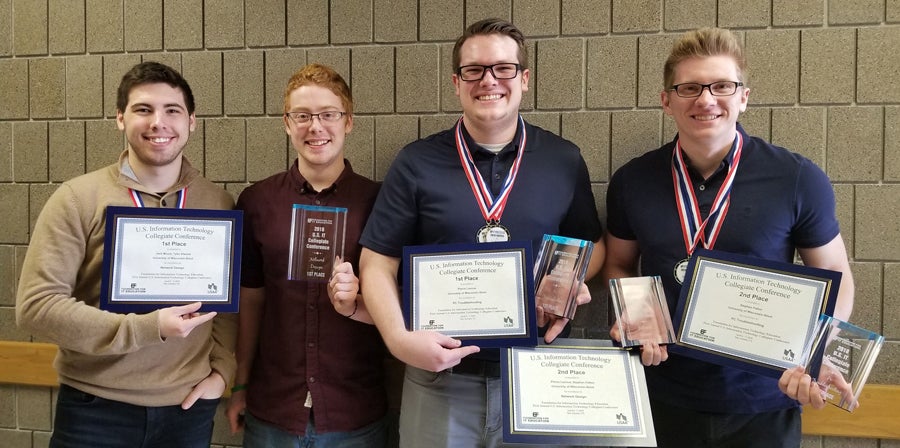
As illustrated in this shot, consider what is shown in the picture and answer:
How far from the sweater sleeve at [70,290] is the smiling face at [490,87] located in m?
1.25

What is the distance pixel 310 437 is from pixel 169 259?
2.61 feet

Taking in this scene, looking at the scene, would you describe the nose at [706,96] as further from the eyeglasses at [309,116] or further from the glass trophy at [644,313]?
the eyeglasses at [309,116]

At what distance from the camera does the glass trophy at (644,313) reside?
1.73m

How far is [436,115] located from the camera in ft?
8.27

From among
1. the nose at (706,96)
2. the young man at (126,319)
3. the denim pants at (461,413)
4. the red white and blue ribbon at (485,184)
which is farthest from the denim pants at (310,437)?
the nose at (706,96)

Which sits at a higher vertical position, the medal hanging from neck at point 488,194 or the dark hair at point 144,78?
the dark hair at point 144,78

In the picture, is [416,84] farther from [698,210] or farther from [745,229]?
[745,229]

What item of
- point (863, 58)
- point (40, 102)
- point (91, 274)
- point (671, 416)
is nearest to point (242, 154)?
point (91, 274)

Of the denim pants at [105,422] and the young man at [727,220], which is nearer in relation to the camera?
the young man at [727,220]

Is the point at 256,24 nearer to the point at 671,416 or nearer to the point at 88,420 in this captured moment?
the point at 88,420

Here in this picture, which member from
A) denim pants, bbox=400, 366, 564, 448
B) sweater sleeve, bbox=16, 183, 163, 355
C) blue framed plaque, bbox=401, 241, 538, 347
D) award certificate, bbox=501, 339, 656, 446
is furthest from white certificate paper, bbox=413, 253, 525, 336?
sweater sleeve, bbox=16, 183, 163, 355

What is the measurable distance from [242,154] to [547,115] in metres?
1.41

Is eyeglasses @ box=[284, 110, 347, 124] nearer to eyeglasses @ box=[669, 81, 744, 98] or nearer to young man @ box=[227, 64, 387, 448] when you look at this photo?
young man @ box=[227, 64, 387, 448]

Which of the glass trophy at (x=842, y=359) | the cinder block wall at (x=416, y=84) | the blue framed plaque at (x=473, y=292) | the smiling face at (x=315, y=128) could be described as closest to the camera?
the glass trophy at (x=842, y=359)
